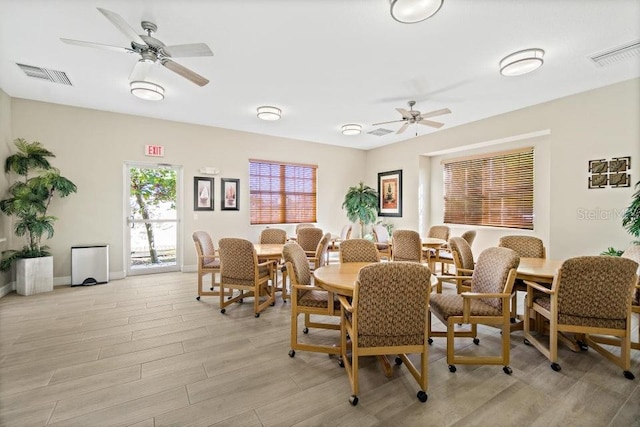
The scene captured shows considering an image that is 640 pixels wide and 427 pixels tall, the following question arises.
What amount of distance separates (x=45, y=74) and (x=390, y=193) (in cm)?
682

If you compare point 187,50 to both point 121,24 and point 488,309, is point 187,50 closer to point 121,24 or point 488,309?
point 121,24

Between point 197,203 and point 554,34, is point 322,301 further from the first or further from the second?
point 197,203

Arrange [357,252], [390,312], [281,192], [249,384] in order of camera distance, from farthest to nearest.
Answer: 1. [281,192]
2. [357,252]
3. [249,384]
4. [390,312]

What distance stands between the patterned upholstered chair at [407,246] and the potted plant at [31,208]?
5.44 metres

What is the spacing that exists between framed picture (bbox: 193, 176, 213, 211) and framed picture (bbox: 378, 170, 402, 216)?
4377 mm

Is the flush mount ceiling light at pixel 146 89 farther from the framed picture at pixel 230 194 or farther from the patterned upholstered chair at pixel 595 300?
the patterned upholstered chair at pixel 595 300

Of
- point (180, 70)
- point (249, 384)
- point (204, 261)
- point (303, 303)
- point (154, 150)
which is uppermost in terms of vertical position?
point (180, 70)

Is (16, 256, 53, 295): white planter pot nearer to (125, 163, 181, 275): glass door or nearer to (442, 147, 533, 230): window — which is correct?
(125, 163, 181, 275): glass door

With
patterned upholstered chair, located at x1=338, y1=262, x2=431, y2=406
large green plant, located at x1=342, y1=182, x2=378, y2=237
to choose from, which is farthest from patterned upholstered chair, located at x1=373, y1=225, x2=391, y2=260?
patterned upholstered chair, located at x1=338, y1=262, x2=431, y2=406

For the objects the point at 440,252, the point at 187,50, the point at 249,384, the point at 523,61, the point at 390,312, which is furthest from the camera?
the point at 440,252

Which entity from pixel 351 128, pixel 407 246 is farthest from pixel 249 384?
pixel 351 128

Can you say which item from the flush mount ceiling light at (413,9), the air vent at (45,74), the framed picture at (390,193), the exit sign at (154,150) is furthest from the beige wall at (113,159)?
the flush mount ceiling light at (413,9)

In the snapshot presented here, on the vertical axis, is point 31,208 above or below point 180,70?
below

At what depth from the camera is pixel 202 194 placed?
602 centimetres
